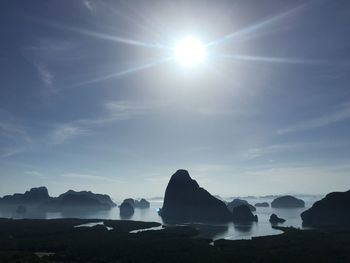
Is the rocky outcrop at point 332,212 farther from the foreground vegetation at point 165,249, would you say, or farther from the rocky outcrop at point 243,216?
the foreground vegetation at point 165,249

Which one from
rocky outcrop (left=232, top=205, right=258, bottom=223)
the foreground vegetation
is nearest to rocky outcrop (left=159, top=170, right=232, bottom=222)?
rocky outcrop (left=232, top=205, right=258, bottom=223)

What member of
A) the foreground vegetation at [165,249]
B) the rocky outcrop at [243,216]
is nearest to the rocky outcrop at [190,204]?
the rocky outcrop at [243,216]

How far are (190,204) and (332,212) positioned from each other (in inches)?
2898

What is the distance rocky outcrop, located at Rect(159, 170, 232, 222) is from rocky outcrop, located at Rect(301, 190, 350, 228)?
45.0 metres

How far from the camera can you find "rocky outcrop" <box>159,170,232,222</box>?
571 feet

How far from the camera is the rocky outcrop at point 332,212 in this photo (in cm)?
13075

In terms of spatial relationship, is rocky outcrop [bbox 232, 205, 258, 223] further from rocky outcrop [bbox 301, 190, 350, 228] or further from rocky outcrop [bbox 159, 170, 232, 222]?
rocky outcrop [bbox 301, 190, 350, 228]

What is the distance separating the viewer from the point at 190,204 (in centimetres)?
18388

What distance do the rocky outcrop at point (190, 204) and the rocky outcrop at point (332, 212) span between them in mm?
45002

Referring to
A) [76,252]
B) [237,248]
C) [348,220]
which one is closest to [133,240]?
[76,252]

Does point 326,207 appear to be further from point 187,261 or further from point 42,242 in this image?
point 42,242

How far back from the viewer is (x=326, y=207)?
138 meters

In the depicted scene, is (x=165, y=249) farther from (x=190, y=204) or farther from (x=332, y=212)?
(x=190, y=204)

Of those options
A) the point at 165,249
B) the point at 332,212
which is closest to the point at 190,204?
the point at 332,212
